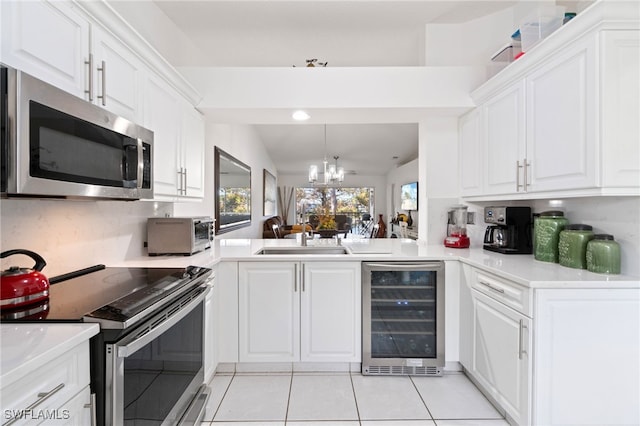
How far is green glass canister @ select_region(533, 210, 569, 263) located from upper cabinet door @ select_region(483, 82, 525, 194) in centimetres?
29

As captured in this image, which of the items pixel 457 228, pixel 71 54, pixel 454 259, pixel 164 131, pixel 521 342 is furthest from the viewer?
pixel 457 228

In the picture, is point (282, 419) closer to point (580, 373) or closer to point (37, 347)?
point (37, 347)

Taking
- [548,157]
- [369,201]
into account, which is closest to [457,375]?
[548,157]

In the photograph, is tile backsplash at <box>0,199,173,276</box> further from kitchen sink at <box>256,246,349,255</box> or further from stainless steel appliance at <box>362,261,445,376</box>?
stainless steel appliance at <box>362,261,445,376</box>

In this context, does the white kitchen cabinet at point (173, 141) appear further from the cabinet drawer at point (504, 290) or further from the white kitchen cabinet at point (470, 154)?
the white kitchen cabinet at point (470, 154)

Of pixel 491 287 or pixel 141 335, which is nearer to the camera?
pixel 141 335

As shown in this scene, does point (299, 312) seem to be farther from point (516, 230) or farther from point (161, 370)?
point (516, 230)

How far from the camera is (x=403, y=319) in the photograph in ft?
8.09

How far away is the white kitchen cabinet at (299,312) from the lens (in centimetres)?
241

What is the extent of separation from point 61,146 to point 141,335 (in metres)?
0.72

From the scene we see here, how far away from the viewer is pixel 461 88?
2592 mm

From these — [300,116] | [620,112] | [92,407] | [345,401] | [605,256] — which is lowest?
[345,401]

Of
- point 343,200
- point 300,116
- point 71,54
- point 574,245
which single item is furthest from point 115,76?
point 343,200

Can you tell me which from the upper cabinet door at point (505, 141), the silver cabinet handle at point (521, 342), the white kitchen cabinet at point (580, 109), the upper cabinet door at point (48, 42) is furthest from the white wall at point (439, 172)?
the upper cabinet door at point (48, 42)
